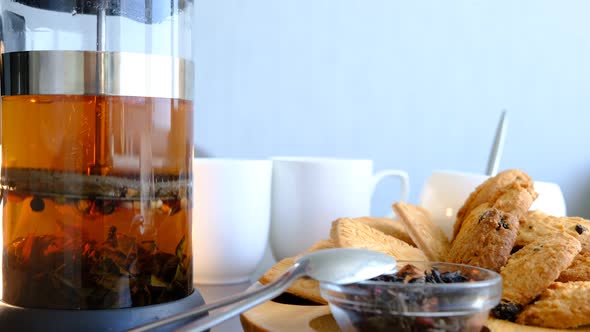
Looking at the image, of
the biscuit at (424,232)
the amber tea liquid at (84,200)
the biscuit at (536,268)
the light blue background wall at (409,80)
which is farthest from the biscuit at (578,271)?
the light blue background wall at (409,80)

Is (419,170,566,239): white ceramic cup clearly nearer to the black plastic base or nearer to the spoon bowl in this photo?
the spoon bowl

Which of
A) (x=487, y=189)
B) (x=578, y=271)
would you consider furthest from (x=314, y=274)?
(x=487, y=189)

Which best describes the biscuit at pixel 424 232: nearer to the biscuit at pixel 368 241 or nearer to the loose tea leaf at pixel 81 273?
the biscuit at pixel 368 241

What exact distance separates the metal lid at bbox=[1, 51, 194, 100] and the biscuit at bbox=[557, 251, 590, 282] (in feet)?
1.28

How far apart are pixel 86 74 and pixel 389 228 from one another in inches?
18.5

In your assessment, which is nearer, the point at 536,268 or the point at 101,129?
the point at 101,129

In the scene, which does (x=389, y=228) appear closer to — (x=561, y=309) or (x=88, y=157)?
(x=561, y=309)

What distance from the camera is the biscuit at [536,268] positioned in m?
0.57

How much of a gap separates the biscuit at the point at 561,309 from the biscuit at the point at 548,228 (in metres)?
0.10

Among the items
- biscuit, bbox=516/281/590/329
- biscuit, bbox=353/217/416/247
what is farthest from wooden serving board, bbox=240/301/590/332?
biscuit, bbox=353/217/416/247

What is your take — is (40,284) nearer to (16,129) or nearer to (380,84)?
(16,129)

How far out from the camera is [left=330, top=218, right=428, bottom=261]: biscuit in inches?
25.8

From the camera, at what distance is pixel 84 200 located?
18.8 inches

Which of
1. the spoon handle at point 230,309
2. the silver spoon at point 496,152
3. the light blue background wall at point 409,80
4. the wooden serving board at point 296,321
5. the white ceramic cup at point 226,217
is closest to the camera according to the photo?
the spoon handle at point 230,309
